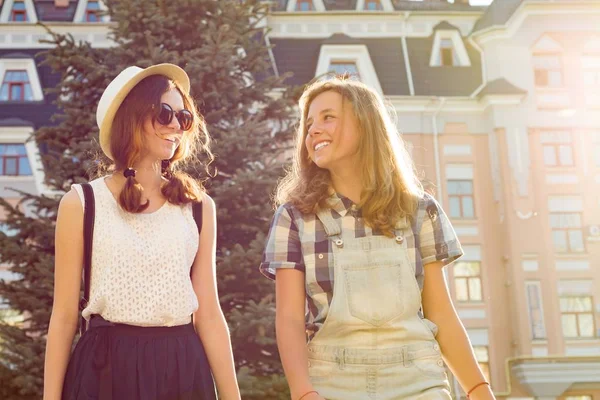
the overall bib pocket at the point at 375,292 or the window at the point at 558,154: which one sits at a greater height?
the window at the point at 558,154

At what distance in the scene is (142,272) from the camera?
237 centimetres

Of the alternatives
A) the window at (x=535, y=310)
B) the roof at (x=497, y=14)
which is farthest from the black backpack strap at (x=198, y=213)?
the roof at (x=497, y=14)

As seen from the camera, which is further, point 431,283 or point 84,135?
point 84,135

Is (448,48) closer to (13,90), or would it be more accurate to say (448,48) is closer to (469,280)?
(469,280)

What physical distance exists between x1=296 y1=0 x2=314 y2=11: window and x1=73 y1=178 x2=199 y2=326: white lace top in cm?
1662

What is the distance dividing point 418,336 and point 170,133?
1.07 meters

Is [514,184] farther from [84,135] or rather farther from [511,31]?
[84,135]

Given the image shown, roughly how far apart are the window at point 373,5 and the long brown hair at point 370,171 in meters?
16.3

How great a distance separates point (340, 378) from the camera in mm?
2303

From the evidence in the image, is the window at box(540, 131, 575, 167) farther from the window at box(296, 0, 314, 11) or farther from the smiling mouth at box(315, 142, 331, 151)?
the smiling mouth at box(315, 142, 331, 151)

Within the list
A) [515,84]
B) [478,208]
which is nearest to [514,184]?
[478,208]

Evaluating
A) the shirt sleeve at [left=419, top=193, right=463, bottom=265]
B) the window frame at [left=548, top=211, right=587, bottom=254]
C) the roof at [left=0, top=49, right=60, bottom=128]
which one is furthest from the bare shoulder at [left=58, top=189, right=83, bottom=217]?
the window frame at [left=548, top=211, right=587, bottom=254]

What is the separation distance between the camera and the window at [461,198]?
17219mm

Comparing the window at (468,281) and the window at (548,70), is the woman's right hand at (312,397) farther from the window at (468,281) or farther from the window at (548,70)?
the window at (548,70)
